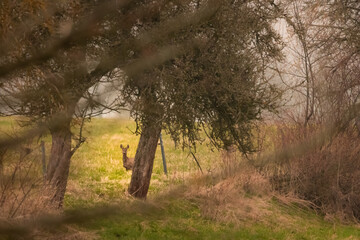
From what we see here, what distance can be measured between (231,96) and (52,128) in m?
8.44

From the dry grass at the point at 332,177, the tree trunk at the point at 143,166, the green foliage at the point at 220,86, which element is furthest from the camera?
the dry grass at the point at 332,177

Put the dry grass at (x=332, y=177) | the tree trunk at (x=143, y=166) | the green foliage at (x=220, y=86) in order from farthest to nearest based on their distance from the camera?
the dry grass at (x=332, y=177), the tree trunk at (x=143, y=166), the green foliage at (x=220, y=86)

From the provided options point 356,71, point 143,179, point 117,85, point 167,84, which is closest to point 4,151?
point 117,85

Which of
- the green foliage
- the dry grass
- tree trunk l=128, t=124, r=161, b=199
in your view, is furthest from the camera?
the dry grass

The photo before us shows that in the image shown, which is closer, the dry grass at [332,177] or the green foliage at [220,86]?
the green foliage at [220,86]

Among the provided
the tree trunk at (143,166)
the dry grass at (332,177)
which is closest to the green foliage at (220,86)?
the tree trunk at (143,166)

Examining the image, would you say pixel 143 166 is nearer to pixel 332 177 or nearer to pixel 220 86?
pixel 220 86

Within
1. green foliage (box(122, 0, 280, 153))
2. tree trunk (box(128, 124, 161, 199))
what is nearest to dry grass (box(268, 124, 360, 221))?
tree trunk (box(128, 124, 161, 199))

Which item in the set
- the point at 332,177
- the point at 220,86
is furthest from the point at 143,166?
the point at 332,177

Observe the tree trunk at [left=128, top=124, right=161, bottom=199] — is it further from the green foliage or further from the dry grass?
the dry grass

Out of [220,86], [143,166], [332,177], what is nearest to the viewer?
[220,86]

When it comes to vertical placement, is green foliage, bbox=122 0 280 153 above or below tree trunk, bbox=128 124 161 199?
above

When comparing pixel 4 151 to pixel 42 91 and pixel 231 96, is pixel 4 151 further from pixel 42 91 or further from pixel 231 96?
pixel 231 96

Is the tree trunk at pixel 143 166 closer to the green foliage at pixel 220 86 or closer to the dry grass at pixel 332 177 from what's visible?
the green foliage at pixel 220 86
